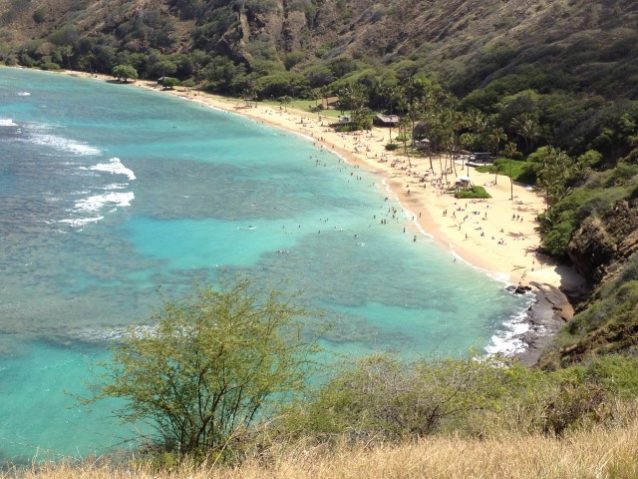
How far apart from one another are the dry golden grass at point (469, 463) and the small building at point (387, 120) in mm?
98672

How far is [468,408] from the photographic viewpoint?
19.4 meters

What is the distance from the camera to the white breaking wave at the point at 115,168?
244 ft

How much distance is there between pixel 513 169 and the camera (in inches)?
3031

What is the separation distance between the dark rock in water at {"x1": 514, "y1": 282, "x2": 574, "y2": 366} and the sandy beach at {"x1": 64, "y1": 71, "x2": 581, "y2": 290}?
6.35 ft

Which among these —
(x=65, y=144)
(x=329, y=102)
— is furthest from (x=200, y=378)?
(x=329, y=102)

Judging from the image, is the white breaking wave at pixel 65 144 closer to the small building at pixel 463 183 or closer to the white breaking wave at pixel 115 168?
the white breaking wave at pixel 115 168

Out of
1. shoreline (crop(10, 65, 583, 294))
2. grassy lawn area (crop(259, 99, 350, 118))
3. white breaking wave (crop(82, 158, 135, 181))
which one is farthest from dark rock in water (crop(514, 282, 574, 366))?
grassy lawn area (crop(259, 99, 350, 118))

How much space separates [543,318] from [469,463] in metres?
32.7

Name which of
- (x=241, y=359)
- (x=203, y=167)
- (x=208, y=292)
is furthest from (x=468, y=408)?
(x=203, y=167)

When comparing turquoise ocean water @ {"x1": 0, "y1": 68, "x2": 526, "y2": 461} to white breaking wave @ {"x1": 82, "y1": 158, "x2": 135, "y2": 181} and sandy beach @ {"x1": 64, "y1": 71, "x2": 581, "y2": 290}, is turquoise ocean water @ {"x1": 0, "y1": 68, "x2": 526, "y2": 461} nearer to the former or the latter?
white breaking wave @ {"x1": 82, "y1": 158, "x2": 135, "y2": 181}

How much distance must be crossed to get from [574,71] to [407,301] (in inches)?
2487

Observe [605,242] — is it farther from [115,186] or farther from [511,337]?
[115,186]

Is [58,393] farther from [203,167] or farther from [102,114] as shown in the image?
[102,114]

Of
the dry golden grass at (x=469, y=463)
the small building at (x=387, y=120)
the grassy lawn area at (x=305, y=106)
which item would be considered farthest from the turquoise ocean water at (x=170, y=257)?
the grassy lawn area at (x=305, y=106)
